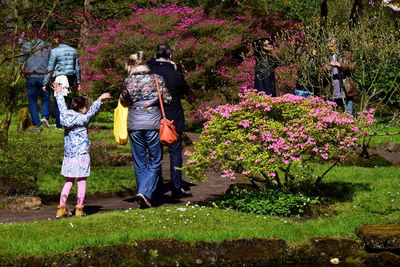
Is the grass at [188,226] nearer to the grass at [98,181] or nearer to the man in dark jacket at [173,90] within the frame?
the man in dark jacket at [173,90]

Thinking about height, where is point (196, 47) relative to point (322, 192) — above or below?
above

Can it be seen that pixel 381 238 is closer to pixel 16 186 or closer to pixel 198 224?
pixel 198 224

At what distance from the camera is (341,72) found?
13633mm

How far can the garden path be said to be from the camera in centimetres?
973

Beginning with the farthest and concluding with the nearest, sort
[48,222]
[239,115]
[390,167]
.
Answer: [390,167] < [239,115] < [48,222]

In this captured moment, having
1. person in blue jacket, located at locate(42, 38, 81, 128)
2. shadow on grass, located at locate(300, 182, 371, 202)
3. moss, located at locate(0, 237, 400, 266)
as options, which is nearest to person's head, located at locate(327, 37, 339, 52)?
shadow on grass, located at locate(300, 182, 371, 202)

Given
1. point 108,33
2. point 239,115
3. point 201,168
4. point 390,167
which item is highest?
point 108,33

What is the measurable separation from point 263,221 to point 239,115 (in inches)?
72.7

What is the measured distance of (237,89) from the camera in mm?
20000

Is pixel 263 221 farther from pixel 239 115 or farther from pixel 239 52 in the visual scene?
pixel 239 52

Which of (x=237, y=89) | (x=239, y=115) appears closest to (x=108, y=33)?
(x=237, y=89)

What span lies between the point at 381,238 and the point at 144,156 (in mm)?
3571

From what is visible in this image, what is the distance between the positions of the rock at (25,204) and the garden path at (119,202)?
0.34 ft

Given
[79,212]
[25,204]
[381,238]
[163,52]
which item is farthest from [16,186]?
[381,238]
